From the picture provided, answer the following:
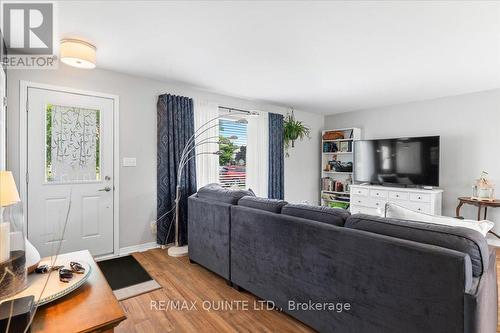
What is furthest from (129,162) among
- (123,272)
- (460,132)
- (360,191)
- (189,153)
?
(460,132)

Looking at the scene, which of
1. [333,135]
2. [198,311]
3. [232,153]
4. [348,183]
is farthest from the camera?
[333,135]

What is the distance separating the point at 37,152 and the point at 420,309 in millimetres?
3573

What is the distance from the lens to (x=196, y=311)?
2.13 meters

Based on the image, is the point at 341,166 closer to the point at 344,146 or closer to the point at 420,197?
the point at 344,146

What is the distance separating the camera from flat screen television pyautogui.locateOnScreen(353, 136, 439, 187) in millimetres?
4242

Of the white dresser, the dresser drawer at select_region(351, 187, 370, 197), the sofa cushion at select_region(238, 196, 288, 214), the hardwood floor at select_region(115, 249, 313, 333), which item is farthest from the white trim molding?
the dresser drawer at select_region(351, 187, 370, 197)

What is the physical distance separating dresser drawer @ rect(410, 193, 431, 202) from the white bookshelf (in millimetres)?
1271

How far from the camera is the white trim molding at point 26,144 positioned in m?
2.75

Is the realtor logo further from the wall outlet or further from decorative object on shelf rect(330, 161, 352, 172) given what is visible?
decorative object on shelf rect(330, 161, 352, 172)

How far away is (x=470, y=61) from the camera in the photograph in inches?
112

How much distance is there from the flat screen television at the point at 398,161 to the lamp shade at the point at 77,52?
4.46 meters

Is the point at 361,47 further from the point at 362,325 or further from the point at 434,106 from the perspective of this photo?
the point at 434,106

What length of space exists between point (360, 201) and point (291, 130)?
1844mm

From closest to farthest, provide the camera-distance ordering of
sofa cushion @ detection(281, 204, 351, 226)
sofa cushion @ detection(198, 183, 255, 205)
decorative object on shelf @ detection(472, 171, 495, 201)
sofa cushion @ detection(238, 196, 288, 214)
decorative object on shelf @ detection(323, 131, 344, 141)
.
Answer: sofa cushion @ detection(281, 204, 351, 226) → sofa cushion @ detection(238, 196, 288, 214) → sofa cushion @ detection(198, 183, 255, 205) → decorative object on shelf @ detection(472, 171, 495, 201) → decorative object on shelf @ detection(323, 131, 344, 141)
